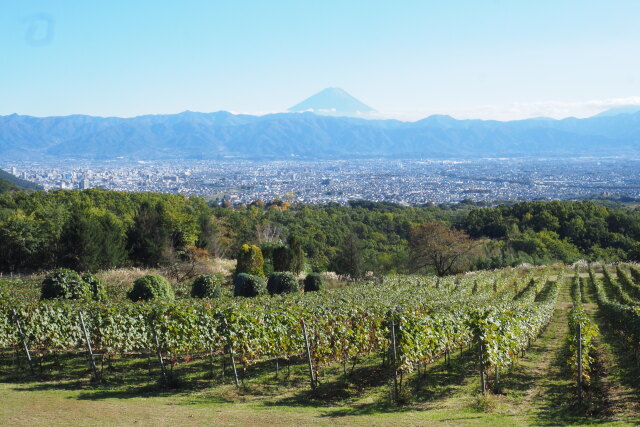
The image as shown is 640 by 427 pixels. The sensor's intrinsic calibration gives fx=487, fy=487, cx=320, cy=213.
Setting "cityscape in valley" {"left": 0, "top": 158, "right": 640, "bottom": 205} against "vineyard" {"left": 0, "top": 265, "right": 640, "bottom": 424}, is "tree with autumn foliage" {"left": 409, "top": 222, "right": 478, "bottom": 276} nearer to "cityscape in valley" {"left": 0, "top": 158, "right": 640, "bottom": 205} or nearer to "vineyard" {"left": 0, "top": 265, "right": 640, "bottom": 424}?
"vineyard" {"left": 0, "top": 265, "right": 640, "bottom": 424}

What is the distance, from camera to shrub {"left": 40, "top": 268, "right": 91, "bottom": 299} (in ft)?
58.6

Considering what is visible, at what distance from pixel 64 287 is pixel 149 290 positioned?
302 cm

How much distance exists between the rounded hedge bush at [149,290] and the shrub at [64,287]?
5.39 feet

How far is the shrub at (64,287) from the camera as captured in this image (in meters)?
17.9

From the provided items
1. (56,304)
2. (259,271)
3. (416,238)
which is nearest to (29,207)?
(259,271)

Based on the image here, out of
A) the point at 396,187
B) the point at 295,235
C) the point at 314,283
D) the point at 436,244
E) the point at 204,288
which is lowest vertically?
the point at 436,244

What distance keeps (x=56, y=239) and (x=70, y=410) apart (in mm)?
30593

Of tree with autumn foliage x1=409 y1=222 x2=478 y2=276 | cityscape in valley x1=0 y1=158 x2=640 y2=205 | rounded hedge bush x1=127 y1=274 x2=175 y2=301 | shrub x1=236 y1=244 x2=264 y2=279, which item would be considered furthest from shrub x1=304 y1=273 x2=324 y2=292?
cityscape in valley x1=0 y1=158 x2=640 y2=205

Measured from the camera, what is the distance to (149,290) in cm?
1833

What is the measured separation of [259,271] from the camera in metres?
28.6

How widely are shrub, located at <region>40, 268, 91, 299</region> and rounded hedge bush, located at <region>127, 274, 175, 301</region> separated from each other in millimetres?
1643

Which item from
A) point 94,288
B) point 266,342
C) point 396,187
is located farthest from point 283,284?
point 396,187

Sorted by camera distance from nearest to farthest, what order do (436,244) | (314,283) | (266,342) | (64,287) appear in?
(266,342), (64,287), (314,283), (436,244)

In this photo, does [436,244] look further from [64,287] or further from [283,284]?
[64,287]
